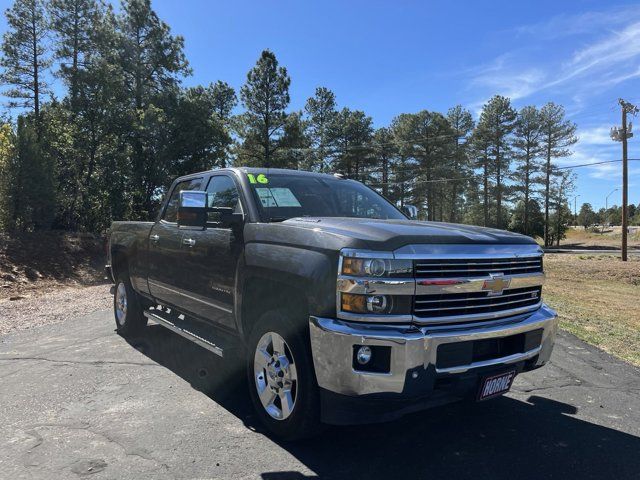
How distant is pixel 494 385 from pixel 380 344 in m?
1.06

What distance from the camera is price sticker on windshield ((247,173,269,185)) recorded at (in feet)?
14.6

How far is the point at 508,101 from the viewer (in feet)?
183

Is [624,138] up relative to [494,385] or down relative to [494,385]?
up

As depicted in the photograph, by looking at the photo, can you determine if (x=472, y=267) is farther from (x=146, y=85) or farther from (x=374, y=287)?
(x=146, y=85)

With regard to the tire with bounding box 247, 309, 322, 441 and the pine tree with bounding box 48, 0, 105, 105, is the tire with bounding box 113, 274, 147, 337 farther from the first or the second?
the pine tree with bounding box 48, 0, 105, 105

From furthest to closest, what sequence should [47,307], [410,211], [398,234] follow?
[47,307] → [410,211] → [398,234]

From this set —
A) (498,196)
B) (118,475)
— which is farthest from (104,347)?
(498,196)

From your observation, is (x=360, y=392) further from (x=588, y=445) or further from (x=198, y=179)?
(x=198, y=179)

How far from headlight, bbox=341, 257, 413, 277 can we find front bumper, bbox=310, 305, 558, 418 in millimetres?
311

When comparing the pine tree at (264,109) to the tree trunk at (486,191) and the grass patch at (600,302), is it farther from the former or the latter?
the tree trunk at (486,191)

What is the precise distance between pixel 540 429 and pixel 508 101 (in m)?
58.5

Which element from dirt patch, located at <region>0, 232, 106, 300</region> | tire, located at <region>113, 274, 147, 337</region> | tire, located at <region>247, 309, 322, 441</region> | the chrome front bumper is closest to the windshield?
tire, located at <region>247, 309, 322, 441</region>

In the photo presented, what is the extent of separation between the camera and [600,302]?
503 inches

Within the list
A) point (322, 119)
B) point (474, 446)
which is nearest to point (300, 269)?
point (474, 446)
